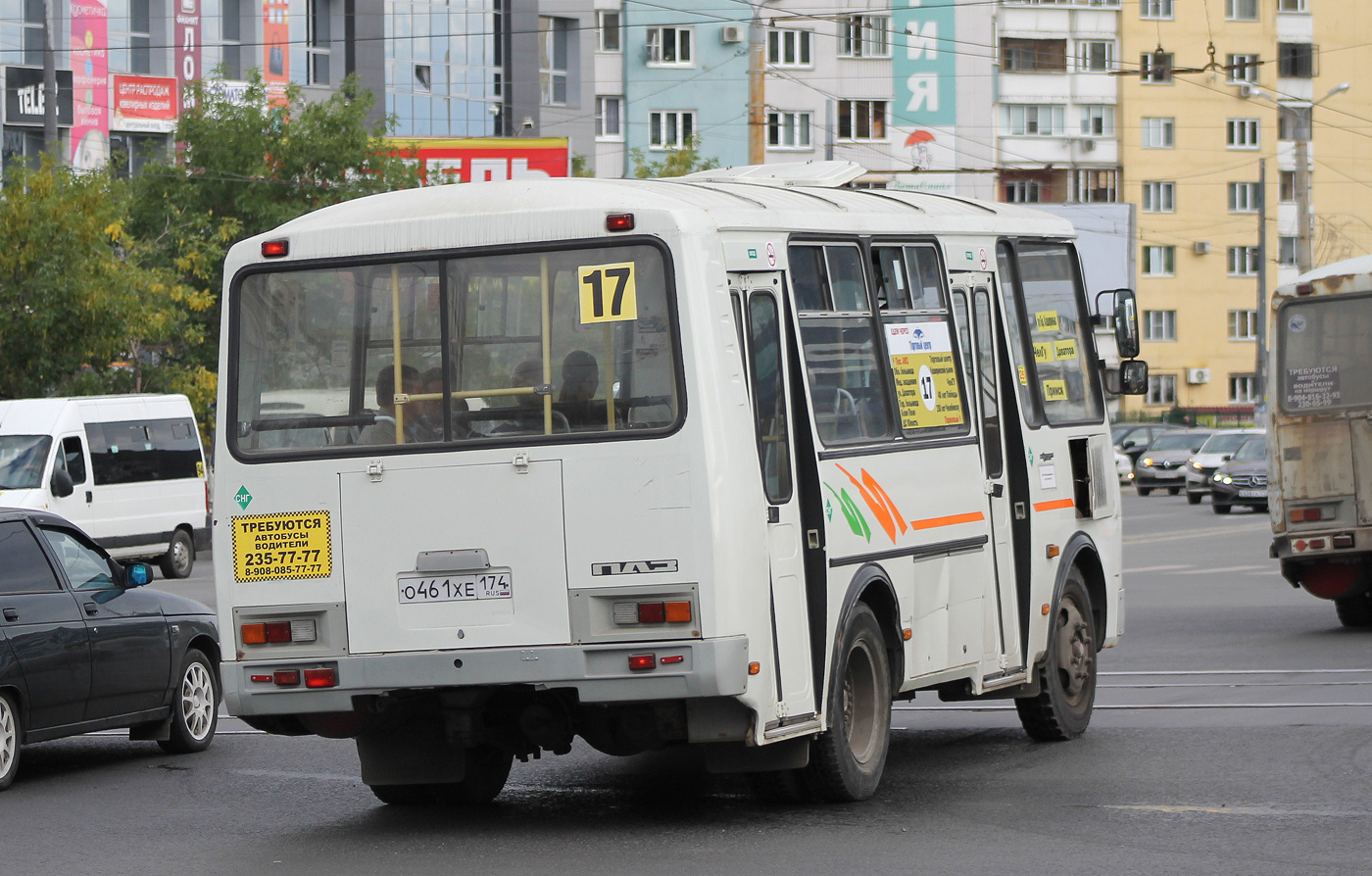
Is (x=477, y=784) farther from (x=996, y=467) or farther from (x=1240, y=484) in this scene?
(x=1240, y=484)

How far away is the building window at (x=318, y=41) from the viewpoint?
5772 cm

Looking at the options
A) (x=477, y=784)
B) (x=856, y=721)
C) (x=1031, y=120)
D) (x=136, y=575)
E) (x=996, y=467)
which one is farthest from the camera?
(x=1031, y=120)

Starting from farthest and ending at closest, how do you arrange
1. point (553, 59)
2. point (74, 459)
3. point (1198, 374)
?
point (1198, 374), point (553, 59), point (74, 459)

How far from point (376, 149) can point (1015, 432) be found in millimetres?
36023

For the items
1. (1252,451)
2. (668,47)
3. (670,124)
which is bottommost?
(1252,451)

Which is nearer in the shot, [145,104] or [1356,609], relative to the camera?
[1356,609]

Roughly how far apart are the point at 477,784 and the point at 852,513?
7.23 feet

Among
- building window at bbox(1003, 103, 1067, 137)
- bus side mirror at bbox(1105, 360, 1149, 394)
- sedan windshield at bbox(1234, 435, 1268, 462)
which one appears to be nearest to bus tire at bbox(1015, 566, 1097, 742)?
bus side mirror at bbox(1105, 360, 1149, 394)

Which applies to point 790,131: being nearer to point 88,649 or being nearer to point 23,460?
point 23,460

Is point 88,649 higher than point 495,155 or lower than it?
lower

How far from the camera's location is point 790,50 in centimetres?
7556

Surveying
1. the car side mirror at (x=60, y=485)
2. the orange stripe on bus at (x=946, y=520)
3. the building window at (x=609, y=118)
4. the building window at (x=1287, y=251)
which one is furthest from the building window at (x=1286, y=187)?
the orange stripe on bus at (x=946, y=520)

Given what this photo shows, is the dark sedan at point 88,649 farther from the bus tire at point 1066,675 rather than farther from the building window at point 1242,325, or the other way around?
the building window at point 1242,325

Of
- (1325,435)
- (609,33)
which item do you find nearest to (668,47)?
(609,33)
